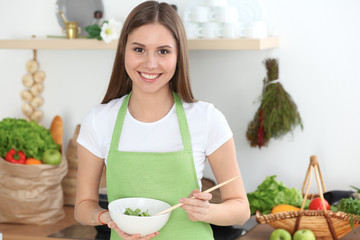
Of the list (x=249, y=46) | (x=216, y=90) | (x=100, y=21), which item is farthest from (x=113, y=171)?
(x=100, y=21)

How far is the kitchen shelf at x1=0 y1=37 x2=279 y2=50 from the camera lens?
2051 mm

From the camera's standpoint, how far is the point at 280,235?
72.9 inches

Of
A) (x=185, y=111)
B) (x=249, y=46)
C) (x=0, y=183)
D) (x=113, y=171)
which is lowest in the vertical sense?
(x=0, y=183)

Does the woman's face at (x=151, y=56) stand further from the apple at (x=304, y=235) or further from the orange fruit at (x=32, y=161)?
the orange fruit at (x=32, y=161)

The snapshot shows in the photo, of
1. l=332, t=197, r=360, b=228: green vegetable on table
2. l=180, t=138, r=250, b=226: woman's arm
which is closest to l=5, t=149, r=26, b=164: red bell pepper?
l=180, t=138, r=250, b=226: woman's arm

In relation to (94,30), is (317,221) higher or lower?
lower

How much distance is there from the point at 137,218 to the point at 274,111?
106cm

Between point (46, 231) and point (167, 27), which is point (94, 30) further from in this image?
point (167, 27)

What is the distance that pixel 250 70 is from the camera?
2271 millimetres

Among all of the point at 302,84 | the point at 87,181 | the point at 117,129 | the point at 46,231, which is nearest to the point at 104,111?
the point at 117,129

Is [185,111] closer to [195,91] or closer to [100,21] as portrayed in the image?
[195,91]

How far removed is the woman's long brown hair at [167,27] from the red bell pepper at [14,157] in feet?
3.00

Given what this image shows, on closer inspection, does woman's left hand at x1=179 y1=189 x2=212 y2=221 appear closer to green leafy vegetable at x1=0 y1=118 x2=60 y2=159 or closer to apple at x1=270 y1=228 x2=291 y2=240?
apple at x1=270 y1=228 x2=291 y2=240

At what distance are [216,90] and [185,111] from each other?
920 mm
